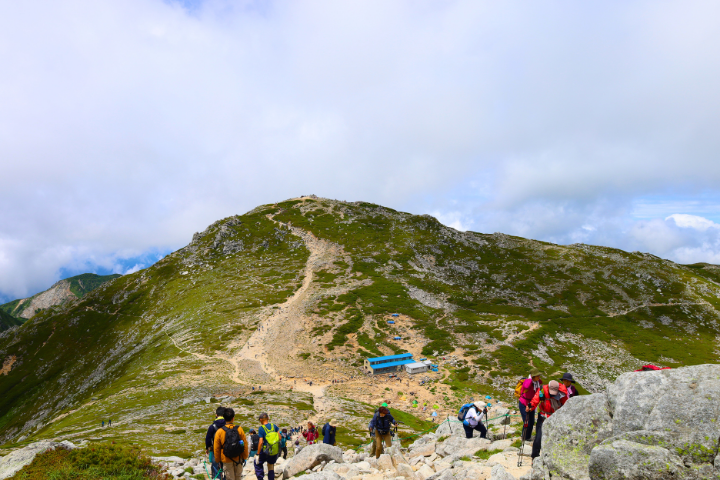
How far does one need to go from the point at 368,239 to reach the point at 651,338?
10191cm

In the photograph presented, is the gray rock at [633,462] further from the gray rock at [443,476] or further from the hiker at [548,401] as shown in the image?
the gray rock at [443,476]

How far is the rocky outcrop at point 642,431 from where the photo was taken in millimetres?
8641

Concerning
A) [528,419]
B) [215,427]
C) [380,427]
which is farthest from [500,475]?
[215,427]

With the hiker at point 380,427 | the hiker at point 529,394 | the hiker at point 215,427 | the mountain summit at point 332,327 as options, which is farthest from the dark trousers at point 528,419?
the mountain summit at point 332,327

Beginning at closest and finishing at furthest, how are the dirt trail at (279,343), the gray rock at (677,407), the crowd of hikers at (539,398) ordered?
the gray rock at (677,407) → the crowd of hikers at (539,398) → the dirt trail at (279,343)

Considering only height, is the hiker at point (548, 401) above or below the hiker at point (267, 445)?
above

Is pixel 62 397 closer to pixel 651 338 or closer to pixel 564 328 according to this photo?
pixel 564 328

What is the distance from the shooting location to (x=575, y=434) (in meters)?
11.5

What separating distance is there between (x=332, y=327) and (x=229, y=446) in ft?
228

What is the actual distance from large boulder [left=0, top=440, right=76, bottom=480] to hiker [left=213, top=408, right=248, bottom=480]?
10190 mm

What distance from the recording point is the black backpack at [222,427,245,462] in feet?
45.2

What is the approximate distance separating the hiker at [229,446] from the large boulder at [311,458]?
5782 millimetres

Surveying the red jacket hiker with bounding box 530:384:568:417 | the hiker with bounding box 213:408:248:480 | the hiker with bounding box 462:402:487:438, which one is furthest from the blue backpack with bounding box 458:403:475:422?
the hiker with bounding box 213:408:248:480

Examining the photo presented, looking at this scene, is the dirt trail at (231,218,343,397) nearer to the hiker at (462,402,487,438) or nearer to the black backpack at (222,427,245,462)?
the hiker at (462,402,487,438)
